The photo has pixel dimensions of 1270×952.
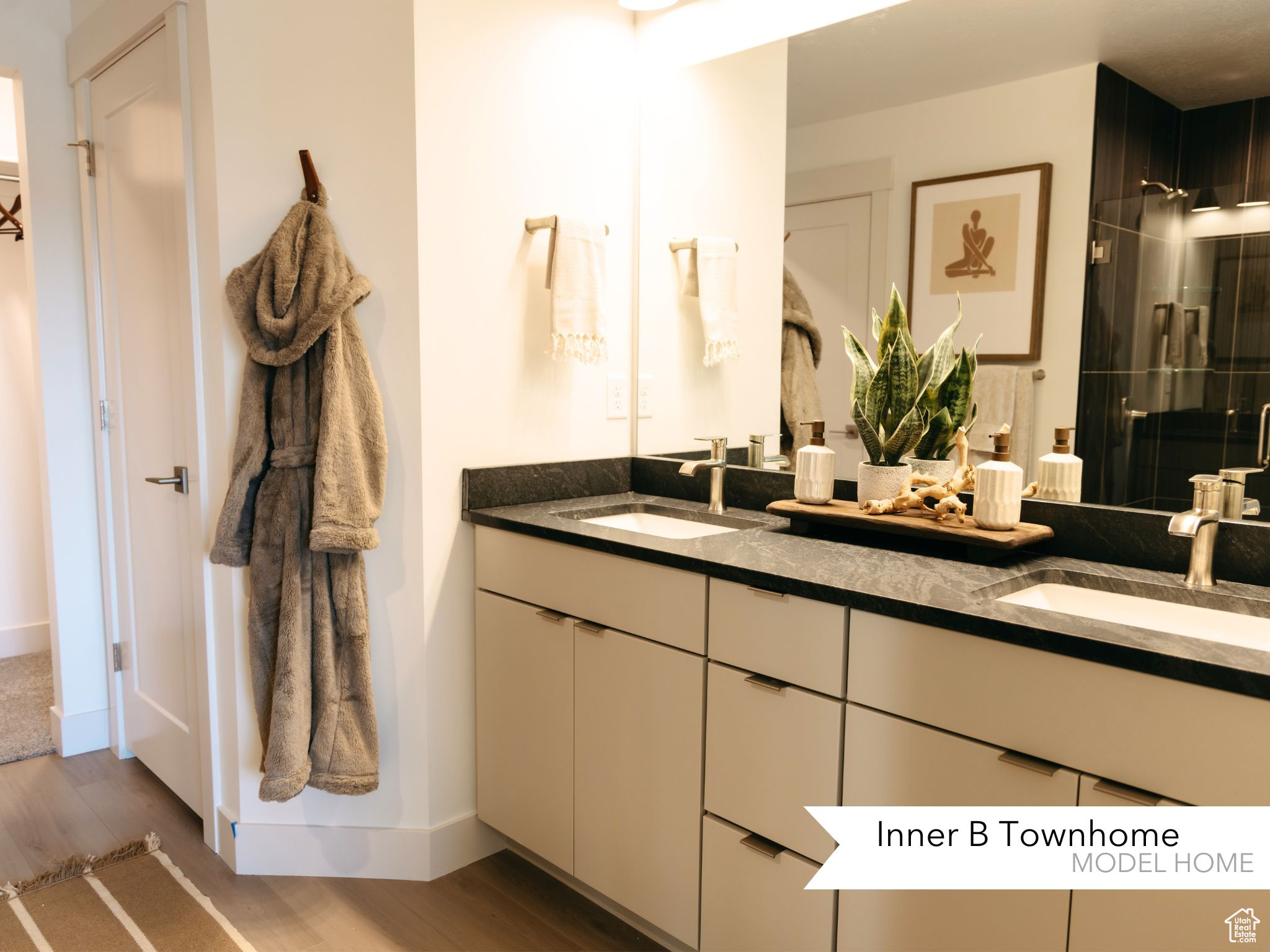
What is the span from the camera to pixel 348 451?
6.51 ft

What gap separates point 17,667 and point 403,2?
10.4 feet

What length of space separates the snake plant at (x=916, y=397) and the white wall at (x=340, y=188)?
102 centimetres

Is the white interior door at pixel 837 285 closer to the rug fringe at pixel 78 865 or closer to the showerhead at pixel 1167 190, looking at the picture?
the showerhead at pixel 1167 190

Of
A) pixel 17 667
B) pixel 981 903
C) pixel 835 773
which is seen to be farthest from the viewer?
pixel 17 667

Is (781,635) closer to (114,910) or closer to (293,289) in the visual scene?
(293,289)

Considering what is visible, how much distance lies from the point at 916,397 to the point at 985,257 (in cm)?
31

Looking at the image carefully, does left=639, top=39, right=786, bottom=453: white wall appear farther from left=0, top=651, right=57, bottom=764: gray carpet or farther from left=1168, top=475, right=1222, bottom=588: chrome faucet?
left=0, top=651, right=57, bottom=764: gray carpet

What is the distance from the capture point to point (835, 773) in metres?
1.49

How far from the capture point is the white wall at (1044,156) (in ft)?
5.66

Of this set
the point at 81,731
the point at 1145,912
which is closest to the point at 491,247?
the point at 1145,912

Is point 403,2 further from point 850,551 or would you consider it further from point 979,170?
point 850,551

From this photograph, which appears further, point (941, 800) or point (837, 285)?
point (837, 285)

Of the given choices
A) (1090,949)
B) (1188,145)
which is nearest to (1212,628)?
(1090,949)

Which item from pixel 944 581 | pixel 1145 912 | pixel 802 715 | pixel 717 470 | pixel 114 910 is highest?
pixel 717 470
